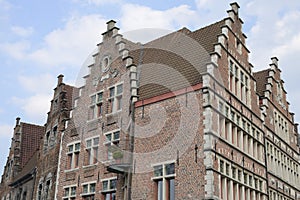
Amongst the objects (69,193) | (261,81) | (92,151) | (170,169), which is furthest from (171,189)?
(261,81)

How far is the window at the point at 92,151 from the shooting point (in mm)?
18531

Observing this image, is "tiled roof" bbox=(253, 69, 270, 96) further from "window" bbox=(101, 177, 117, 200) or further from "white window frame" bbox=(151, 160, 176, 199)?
"window" bbox=(101, 177, 117, 200)

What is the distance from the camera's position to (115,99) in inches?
733

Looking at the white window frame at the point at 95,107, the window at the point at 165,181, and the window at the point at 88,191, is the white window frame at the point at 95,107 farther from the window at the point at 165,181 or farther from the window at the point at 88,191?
the window at the point at 165,181

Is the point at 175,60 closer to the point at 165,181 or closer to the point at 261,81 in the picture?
the point at 165,181

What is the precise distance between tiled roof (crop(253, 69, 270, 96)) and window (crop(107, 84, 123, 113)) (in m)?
6.94

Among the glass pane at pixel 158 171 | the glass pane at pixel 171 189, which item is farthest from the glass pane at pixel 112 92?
the glass pane at pixel 171 189

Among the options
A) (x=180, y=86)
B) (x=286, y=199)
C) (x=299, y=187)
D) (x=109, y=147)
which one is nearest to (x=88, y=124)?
(x=109, y=147)

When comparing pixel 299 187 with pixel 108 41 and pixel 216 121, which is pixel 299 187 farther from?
pixel 108 41

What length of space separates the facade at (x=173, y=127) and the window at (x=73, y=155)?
86 millimetres

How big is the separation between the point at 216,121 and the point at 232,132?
5.37 ft

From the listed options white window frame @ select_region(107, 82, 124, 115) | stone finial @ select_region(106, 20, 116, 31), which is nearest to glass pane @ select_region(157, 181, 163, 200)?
white window frame @ select_region(107, 82, 124, 115)

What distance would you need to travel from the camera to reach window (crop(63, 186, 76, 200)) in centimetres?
1883

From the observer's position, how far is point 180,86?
16.3 metres
